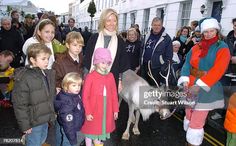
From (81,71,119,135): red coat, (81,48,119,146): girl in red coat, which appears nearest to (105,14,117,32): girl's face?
(81,48,119,146): girl in red coat

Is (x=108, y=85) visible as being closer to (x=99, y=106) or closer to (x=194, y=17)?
(x=99, y=106)

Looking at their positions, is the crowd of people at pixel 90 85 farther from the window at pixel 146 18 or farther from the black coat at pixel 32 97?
A: the window at pixel 146 18

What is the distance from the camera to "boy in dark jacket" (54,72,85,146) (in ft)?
11.2

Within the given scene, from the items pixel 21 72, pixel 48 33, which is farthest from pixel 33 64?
pixel 48 33

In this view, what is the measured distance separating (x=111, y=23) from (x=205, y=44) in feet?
4.60

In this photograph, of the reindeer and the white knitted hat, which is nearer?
the white knitted hat

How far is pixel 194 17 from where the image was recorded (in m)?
12.7

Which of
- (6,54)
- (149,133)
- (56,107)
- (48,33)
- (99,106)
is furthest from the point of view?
(6,54)

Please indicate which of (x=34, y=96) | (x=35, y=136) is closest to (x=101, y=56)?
(x=34, y=96)

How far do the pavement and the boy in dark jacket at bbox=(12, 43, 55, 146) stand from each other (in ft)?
4.51

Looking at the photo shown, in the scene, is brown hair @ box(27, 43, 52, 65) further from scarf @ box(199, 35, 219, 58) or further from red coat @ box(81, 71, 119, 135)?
scarf @ box(199, 35, 219, 58)

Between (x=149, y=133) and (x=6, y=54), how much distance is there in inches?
152

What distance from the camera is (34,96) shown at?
3.22 metres

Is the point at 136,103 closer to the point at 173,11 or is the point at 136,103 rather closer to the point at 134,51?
the point at 134,51
